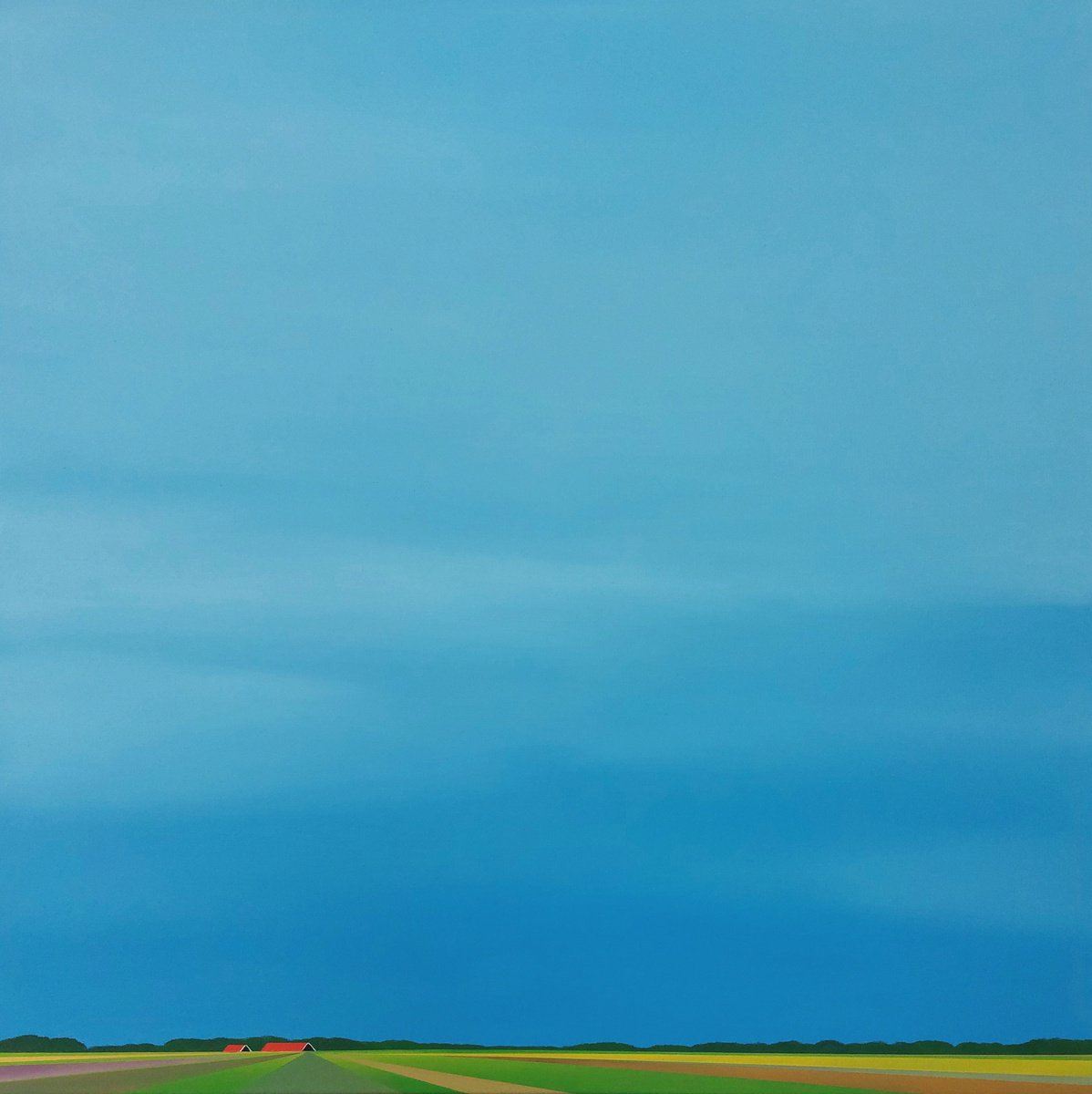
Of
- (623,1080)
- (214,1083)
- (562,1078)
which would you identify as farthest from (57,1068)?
(623,1080)

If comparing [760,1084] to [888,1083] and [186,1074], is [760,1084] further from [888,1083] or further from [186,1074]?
[186,1074]

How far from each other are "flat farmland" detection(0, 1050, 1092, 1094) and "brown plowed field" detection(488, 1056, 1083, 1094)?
33 millimetres

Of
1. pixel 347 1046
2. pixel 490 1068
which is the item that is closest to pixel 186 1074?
pixel 490 1068

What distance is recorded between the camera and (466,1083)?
32844mm

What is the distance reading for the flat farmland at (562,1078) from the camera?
28.7 m

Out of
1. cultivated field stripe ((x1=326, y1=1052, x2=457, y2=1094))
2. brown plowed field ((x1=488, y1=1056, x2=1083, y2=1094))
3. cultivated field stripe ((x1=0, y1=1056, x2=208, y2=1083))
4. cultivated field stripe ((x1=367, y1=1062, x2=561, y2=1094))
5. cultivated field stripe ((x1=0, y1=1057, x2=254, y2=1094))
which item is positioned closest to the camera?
brown plowed field ((x1=488, y1=1056, x2=1083, y2=1094))

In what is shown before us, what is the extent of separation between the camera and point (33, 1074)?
36.7m

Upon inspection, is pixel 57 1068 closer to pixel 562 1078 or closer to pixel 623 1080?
pixel 562 1078

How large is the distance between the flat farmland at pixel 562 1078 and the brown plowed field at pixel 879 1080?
33 mm

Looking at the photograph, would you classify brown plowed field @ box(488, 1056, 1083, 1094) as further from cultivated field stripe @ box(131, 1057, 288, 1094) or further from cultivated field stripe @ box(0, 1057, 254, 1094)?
cultivated field stripe @ box(0, 1057, 254, 1094)

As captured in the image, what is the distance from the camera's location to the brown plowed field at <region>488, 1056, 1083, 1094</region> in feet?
89.4

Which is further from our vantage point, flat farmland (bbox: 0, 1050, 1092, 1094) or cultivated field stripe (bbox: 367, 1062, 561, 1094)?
cultivated field stripe (bbox: 367, 1062, 561, 1094)

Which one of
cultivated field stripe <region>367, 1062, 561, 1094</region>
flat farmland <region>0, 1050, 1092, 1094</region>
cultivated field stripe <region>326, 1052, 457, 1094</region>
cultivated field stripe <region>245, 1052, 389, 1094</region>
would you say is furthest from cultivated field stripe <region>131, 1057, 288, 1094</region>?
cultivated field stripe <region>367, 1062, 561, 1094</region>

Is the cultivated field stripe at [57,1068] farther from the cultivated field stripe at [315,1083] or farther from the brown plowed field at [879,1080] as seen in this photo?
the brown plowed field at [879,1080]
